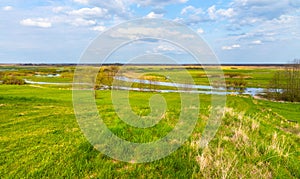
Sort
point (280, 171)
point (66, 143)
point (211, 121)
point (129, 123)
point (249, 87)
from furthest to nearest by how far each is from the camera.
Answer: point (249, 87)
point (211, 121)
point (129, 123)
point (66, 143)
point (280, 171)

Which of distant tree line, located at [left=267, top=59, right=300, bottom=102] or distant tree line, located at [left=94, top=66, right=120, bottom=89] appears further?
distant tree line, located at [left=267, top=59, right=300, bottom=102]

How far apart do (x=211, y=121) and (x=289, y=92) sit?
6295cm

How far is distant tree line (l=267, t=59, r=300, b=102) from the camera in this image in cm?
6015

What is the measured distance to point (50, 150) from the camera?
4941mm

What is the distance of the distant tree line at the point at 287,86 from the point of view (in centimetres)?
6015

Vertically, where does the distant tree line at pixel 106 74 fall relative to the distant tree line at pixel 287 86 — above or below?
above

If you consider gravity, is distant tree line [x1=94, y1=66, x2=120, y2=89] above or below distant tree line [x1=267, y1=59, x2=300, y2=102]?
above

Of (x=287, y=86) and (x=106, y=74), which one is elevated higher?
(x=106, y=74)

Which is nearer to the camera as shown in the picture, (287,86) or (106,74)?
(106,74)

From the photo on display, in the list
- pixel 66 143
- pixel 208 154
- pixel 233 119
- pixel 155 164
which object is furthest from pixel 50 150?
pixel 233 119

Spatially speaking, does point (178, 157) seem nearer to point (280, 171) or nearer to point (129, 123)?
point (280, 171)

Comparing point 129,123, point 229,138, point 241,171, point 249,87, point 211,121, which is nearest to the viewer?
point 241,171

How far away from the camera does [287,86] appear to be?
62000 mm

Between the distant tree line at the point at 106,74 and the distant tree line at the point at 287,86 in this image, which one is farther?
the distant tree line at the point at 287,86
